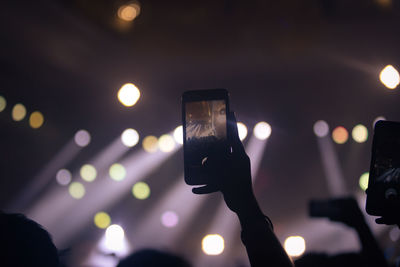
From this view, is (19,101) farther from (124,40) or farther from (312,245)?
(312,245)

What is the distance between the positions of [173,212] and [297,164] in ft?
9.25

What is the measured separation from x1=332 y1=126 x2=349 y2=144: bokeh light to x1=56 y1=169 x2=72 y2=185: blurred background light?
5.14m

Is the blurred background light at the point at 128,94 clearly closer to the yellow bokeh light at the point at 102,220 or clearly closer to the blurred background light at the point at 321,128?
the yellow bokeh light at the point at 102,220

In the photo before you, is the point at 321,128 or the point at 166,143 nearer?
the point at 321,128

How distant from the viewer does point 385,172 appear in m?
1.24

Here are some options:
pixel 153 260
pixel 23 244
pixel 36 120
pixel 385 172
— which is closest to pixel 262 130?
pixel 36 120

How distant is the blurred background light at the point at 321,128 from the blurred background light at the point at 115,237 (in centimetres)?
442

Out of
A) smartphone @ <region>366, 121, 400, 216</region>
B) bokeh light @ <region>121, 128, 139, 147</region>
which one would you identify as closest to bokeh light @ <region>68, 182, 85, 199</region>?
bokeh light @ <region>121, 128, 139, 147</region>

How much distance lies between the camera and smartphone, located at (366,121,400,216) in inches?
47.7

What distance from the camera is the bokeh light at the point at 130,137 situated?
6842 millimetres

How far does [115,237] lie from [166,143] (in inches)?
88.5

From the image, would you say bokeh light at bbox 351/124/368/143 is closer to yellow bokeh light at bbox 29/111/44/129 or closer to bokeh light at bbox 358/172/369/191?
bokeh light at bbox 358/172/369/191

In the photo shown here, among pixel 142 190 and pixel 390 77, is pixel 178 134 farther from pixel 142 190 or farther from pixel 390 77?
pixel 390 77

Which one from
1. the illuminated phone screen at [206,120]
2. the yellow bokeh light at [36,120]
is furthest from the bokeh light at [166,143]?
the illuminated phone screen at [206,120]
